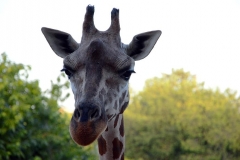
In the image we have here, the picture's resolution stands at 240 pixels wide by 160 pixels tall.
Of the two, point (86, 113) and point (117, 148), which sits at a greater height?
point (86, 113)

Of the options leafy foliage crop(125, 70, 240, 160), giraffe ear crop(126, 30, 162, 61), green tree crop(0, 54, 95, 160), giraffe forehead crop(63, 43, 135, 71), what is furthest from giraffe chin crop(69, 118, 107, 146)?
leafy foliage crop(125, 70, 240, 160)

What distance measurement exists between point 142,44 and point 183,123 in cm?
4686

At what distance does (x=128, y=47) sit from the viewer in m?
5.40

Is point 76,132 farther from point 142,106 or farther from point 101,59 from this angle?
point 142,106

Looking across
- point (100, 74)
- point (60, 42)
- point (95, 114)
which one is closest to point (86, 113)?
point (95, 114)

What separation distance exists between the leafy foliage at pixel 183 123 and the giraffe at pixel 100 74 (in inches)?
1758

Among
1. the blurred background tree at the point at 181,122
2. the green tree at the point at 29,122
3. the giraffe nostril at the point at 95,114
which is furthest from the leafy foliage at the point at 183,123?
the giraffe nostril at the point at 95,114

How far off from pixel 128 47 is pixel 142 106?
51568 mm

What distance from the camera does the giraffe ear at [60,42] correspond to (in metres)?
5.54

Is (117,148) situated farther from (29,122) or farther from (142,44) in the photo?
(29,122)

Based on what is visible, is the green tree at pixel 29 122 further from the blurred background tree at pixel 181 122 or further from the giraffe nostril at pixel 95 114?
the blurred background tree at pixel 181 122

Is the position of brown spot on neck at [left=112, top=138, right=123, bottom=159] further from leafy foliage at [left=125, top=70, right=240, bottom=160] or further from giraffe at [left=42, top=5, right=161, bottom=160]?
leafy foliage at [left=125, top=70, right=240, bottom=160]

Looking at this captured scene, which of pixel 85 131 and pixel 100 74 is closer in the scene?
pixel 85 131

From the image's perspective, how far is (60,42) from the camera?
5.65 metres
